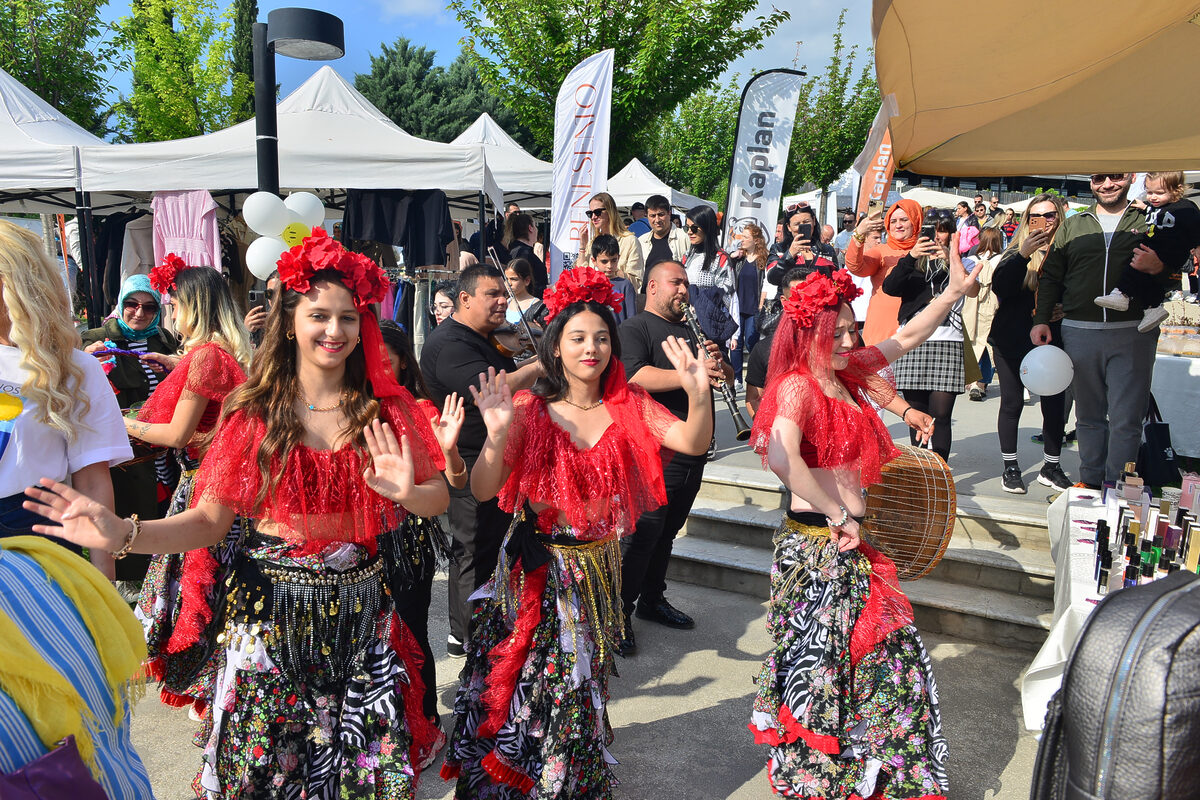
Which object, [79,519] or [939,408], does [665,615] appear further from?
[79,519]

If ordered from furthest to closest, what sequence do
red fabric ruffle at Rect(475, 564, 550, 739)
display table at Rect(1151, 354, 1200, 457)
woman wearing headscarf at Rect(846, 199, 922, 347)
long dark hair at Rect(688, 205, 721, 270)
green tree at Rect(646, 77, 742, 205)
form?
green tree at Rect(646, 77, 742, 205)
long dark hair at Rect(688, 205, 721, 270)
display table at Rect(1151, 354, 1200, 457)
woman wearing headscarf at Rect(846, 199, 922, 347)
red fabric ruffle at Rect(475, 564, 550, 739)

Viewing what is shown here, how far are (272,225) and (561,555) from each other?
3.04 metres

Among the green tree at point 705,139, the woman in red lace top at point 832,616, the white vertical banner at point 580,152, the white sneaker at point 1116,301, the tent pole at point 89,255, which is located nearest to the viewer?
the woman in red lace top at point 832,616

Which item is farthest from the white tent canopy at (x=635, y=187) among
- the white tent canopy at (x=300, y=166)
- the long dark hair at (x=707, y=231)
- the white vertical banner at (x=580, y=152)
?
the long dark hair at (x=707, y=231)

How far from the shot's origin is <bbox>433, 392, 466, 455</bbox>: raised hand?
7.63 feet

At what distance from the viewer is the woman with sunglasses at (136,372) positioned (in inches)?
149

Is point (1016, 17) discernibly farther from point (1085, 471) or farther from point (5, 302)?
point (1085, 471)

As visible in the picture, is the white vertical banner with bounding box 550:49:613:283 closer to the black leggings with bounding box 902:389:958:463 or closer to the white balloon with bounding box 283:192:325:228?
the white balloon with bounding box 283:192:325:228

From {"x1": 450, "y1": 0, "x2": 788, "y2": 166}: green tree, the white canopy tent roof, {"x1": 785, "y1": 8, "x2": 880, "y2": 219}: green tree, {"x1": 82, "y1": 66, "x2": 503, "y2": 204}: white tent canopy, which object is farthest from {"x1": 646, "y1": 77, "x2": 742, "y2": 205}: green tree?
{"x1": 82, "y1": 66, "x2": 503, "y2": 204}: white tent canopy

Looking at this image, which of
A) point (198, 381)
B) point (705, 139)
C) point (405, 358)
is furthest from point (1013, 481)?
point (705, 139)

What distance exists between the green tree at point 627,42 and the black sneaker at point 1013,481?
9370 mm

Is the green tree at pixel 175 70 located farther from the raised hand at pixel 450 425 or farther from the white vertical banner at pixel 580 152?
the raised hand at pixel 450 425

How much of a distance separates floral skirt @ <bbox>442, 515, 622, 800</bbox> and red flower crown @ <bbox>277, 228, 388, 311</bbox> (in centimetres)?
106

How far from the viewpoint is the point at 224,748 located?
2.21m
